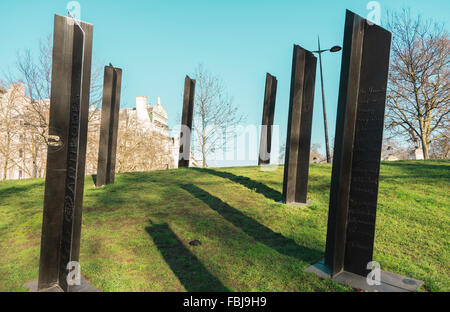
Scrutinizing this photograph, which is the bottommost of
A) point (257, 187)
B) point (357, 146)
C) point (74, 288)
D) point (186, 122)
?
point (74, 288)

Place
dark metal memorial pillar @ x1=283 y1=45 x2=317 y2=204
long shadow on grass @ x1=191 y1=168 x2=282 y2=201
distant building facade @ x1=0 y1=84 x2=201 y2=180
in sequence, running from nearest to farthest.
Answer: dark metal memorial pillar @ x1=283 y1=45 x2=317 y2=204 < long shadow on grass @ x1=191 y1=168 x2=282 y2=201 < distant building facade @ x1=0 y1=84 x2=201 y2=180

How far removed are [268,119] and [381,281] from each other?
11521 millimetres

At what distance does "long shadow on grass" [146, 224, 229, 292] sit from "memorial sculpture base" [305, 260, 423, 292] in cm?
150

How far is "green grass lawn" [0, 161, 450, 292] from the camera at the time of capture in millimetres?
4050

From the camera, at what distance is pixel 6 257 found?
15.9 feet

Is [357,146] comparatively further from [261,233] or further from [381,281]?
[261,233]

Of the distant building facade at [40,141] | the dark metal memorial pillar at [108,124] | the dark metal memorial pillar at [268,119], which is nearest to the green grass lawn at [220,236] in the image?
the dark metal memorial pillar at [108,124]

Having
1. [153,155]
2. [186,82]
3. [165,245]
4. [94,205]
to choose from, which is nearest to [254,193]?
[165,245]

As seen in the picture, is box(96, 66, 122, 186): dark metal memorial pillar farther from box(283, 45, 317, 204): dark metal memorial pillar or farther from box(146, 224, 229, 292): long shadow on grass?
box(283, 45, 317, 204): dark metal memorial pillar

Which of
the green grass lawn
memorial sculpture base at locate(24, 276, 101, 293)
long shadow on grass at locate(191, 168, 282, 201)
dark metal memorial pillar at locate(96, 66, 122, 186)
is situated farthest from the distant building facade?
memorial sculpture base at locate(24, 276, 101, 293)

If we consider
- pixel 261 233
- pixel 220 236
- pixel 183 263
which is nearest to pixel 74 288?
pixel 183 263

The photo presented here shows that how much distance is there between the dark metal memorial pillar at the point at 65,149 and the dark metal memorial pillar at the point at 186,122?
1087 centimetres

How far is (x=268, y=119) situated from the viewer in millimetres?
14789

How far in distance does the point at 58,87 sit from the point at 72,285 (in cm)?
260
